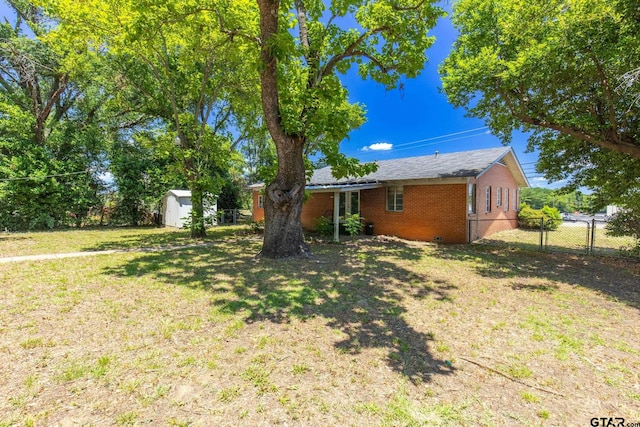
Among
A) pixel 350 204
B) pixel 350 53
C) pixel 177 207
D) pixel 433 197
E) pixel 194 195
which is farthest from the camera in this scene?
pixel 177 207

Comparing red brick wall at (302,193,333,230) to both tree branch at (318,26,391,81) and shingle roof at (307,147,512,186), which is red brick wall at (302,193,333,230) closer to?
shingle roof at (307,147,512,186)

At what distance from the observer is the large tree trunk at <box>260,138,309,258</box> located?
8188 mm

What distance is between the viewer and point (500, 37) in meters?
8.84

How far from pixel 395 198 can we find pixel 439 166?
258 cm

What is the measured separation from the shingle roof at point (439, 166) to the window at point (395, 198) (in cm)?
58

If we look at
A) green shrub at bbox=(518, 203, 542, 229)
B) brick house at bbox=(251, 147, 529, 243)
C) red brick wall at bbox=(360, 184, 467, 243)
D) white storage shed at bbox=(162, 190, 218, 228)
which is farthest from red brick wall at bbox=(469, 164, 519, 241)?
white storage shed at bbox=(162, 190, 218, 228)

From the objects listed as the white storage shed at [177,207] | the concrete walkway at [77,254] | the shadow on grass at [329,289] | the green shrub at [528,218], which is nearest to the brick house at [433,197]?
the green shrub at [528,218]

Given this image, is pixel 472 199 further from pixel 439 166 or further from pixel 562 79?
pixel 562 79

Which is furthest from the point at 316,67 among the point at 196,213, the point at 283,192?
the point at 196,213

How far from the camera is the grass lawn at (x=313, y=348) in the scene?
7.87 feet

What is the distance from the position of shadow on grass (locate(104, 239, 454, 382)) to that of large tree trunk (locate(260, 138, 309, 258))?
59 cm

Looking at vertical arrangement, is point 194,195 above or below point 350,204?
above

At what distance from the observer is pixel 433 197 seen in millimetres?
12492

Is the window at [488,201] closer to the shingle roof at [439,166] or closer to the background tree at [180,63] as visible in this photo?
the shingle roof at [439,166]
